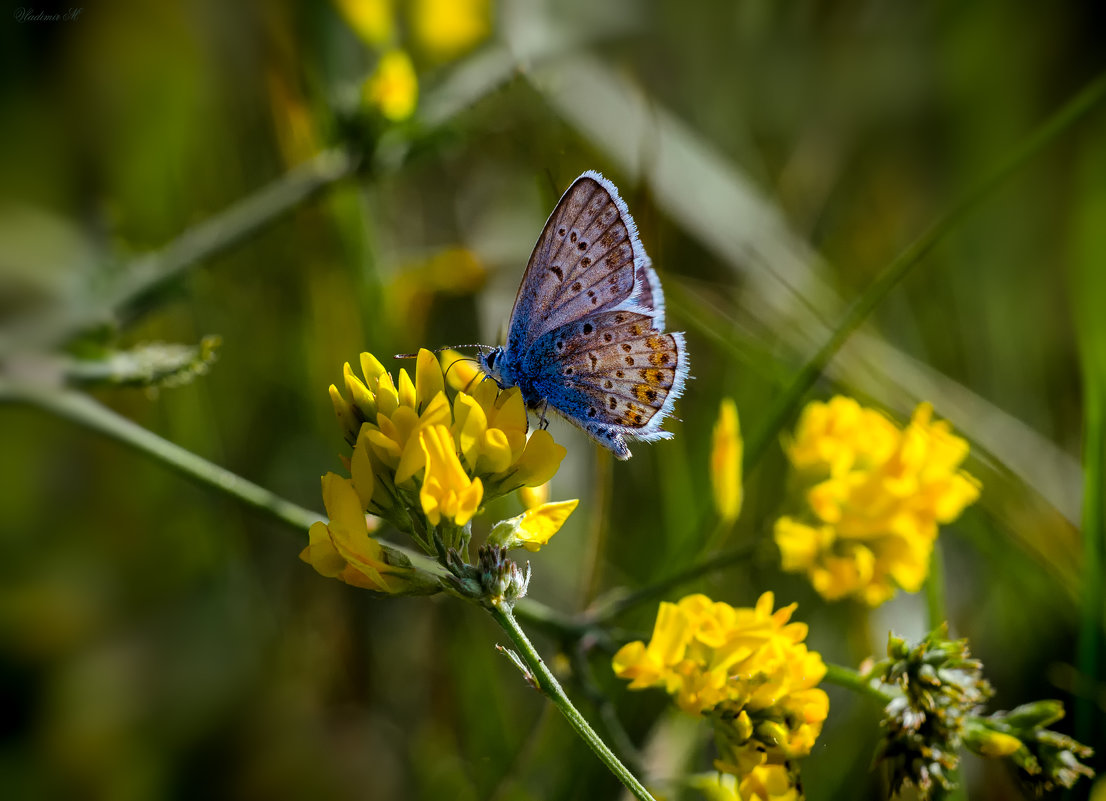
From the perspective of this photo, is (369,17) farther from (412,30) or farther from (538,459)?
(538,459)

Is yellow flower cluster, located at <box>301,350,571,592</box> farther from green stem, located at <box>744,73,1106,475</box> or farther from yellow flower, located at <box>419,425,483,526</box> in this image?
green stem, located at <box>744,73,1106,475</box>

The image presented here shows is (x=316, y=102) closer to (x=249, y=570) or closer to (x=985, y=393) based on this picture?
(x=249, y=570)

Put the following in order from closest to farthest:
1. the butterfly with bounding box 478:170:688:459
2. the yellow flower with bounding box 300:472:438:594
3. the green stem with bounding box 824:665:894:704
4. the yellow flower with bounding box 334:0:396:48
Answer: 1. the yellow flower with bounding box 300:472:438:594
2. the green stem with bounding box 824:665:894:704
3. the butterfly with bounding box 478:170:688:459
4. the yellow flower with bounding box 334:0:396:48

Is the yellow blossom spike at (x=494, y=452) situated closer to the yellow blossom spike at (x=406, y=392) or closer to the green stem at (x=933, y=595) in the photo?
the yellow blossom spike at (x=406, y=392)

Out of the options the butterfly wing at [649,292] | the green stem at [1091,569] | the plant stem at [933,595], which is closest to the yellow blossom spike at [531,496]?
the butterfly wing at [649,292]

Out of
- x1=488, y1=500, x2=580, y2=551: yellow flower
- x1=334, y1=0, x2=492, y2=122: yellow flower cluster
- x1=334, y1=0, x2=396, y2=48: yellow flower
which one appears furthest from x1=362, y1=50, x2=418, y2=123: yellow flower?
x1=488, y1=500, x2=580, y2=551: yellow flower

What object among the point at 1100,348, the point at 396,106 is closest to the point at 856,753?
the point at 1100,348
